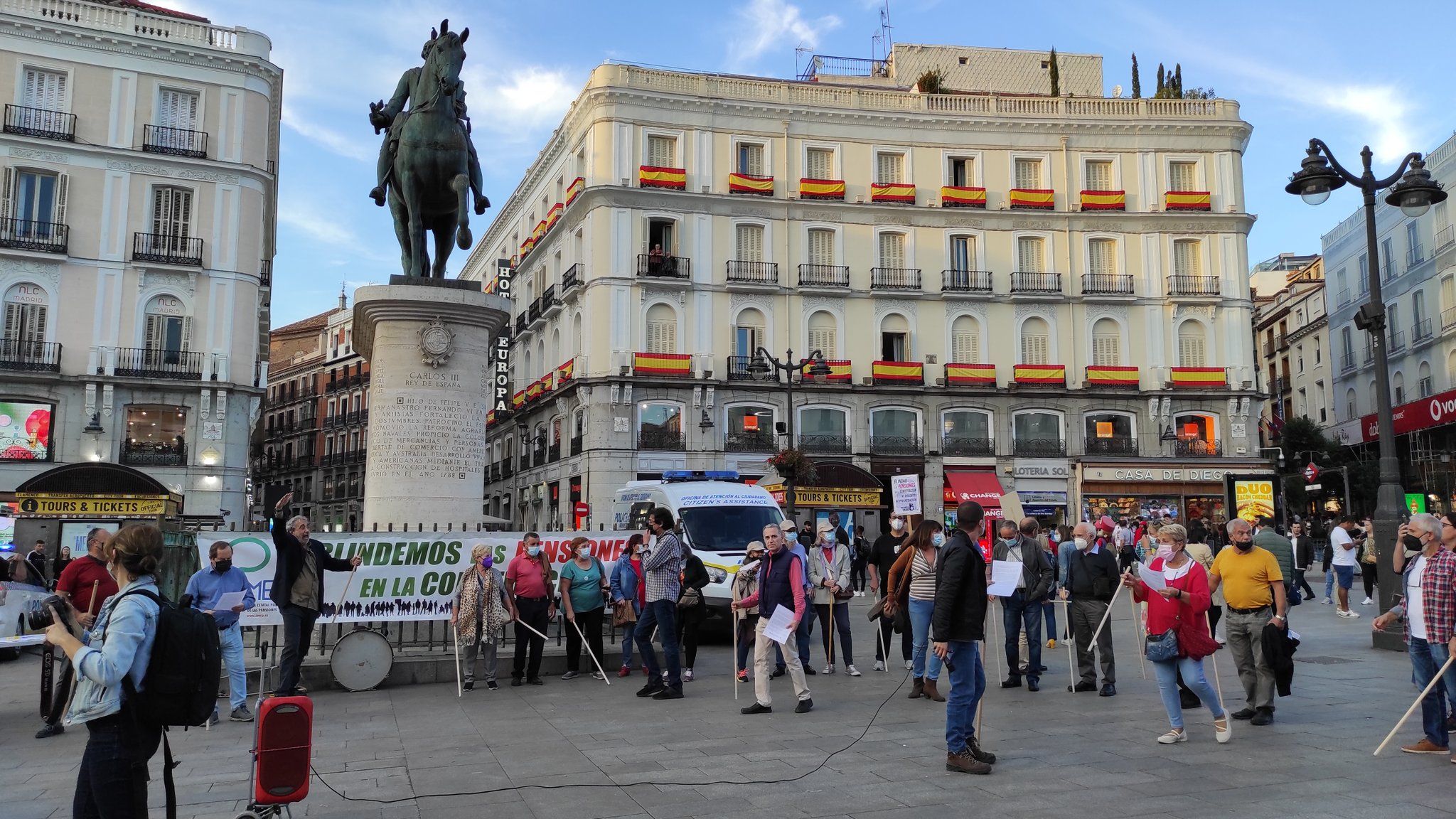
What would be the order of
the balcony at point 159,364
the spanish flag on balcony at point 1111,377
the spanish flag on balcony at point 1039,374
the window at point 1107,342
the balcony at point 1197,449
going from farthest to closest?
the window at point 1107,342
the spanish flag on balcony at point 1111,377
the balcony at point 1197,449
the spanish flag on balcony at point 1039,374
the balcony at point 159,364

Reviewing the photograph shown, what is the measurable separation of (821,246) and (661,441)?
1026 cm

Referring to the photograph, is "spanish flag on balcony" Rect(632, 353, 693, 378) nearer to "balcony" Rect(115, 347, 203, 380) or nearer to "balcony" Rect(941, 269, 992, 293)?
"balcony" Rect(941, 269, 992, 293)

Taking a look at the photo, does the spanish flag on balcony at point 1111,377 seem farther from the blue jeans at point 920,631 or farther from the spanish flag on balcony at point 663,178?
the blue jeans at point 920,631

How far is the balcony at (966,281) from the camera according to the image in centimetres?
4291

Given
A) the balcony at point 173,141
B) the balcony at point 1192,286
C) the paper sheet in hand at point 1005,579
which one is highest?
the balcony at point 173,141

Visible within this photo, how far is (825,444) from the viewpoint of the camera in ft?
134

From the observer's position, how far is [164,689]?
451 centimetres

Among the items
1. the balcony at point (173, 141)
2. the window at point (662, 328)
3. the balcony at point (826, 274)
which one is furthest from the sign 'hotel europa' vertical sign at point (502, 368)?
the balcony at point (173, 141)

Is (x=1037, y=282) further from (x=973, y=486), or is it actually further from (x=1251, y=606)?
(x=1251, y=606)

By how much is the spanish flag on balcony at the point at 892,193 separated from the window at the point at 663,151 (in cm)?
798

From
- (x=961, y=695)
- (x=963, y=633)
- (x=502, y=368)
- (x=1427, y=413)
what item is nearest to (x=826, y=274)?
(x=502, y=368)

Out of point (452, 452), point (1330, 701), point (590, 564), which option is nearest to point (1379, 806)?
point (1330, 701)

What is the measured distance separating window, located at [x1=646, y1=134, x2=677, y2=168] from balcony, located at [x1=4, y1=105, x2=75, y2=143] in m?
19.3

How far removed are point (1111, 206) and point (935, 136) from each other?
7738 mm
